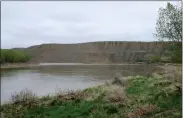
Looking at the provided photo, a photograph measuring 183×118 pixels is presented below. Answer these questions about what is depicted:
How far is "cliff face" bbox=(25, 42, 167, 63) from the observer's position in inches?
4847

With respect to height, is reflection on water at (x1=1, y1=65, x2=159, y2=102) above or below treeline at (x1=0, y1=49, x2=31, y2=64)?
below

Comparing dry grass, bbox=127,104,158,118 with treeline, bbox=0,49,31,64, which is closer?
dry grass, bbox=127,104,158,118

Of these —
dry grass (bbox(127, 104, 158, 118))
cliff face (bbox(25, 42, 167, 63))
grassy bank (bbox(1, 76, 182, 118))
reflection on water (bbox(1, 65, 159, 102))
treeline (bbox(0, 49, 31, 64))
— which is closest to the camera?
dry grass (bbox(127, 104, 158, 118))

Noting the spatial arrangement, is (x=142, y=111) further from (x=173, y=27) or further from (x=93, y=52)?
(x=93, y=52)

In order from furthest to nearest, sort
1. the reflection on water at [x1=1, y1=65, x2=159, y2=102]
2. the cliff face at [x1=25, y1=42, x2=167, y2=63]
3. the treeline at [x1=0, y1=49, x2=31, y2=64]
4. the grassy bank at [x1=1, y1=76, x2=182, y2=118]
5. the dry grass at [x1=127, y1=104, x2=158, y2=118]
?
the cliff face at [x1=25, y1=42, x2=167, y2=63]
the treeline at [x1=0, y1=49, x2=31, y2=64]
the reflection on water at [x1=1, y1=65, x2=159, y2=102]
the grassy bank at [x1=1, y1=76, x2=182, y2=118]
the dry grass at [x1=127, y1=104, x2=158, y2=118]

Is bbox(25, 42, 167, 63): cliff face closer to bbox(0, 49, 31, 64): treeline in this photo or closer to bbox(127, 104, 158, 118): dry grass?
bbox(0, 49, 31, 64): treeline

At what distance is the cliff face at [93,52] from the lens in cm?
12312

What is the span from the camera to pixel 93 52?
5290 inches

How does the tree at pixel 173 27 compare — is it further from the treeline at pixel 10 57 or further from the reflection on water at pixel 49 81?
the treeline at pixel 10 57

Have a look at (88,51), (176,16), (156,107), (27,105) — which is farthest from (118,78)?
(88,51)

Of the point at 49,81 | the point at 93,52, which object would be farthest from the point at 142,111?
the point at 93,52

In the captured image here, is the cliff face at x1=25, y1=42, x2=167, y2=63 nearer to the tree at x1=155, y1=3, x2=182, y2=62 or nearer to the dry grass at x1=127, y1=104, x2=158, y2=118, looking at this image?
the tree at x1=155, y1=3, x2=182, y2=62

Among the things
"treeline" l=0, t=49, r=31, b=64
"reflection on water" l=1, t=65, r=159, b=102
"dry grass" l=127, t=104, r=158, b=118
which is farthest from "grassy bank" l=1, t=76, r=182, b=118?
"treeline" l=0, t=49, r=31, b=64

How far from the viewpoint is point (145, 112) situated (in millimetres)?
9266
